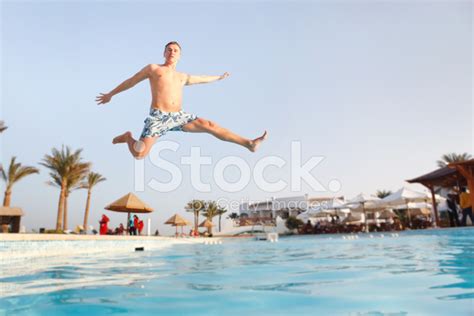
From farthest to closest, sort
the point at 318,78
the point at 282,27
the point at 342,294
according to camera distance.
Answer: the point at 318,78 → the point at 282,27 → the point at 342,294

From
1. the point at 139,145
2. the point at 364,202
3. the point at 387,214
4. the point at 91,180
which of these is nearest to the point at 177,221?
the point at 91,180

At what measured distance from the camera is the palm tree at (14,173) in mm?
22444

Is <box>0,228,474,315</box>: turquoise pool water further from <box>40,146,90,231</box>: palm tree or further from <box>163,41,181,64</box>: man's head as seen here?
<box>40,146,90,231</box>: palm tree

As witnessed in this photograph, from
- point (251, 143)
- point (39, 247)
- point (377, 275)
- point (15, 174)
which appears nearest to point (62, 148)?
point (15, 174)

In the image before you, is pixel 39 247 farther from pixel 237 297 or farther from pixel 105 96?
pixel 237 297

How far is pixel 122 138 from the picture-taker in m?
5.51

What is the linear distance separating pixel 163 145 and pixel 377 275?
18.7ft

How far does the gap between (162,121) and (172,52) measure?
1.07 m

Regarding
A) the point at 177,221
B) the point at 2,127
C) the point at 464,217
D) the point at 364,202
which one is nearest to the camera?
the point at 464,217

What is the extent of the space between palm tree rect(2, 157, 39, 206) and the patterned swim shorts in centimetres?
2141

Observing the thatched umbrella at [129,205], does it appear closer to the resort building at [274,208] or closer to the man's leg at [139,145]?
the man's leg at [139,145]

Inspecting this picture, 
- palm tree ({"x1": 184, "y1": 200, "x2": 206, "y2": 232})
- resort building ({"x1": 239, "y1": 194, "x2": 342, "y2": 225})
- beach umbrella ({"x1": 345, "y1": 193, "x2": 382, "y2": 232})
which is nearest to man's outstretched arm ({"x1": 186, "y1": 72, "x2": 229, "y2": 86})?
beach umbrella ({"x1": 345, "y1": 193, "x2": 382, "y2": 232})

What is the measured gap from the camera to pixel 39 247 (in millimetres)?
7543

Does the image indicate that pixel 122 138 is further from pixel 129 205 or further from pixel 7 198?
pixel 7 198
